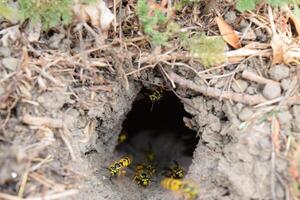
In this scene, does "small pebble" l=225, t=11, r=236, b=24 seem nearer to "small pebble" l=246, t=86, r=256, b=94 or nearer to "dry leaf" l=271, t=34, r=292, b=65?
"dry leaf" l=271, t=34, r=292, b=65

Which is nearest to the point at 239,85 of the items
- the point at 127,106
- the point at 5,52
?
the point at 127,106

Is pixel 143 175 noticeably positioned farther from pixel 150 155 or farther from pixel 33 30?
pixel 33 30

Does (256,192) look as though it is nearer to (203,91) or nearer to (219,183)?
(219,183)

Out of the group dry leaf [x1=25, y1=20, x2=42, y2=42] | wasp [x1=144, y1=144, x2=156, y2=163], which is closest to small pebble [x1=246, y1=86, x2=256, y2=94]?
dry leaf [x1=25, y1=20, x2=42, y2=42]

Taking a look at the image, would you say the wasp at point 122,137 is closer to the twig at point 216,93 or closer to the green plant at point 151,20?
the twig at point 216,93

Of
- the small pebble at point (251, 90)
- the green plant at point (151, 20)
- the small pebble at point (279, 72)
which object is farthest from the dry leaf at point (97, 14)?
the small pebble at point (279, 72)

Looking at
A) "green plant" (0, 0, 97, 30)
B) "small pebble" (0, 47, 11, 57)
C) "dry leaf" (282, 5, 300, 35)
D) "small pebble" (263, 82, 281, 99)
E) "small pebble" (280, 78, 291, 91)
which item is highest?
"dry leaf" (282, 5, 300, 35)

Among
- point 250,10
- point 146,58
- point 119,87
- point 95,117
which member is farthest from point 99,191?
point 250,10
